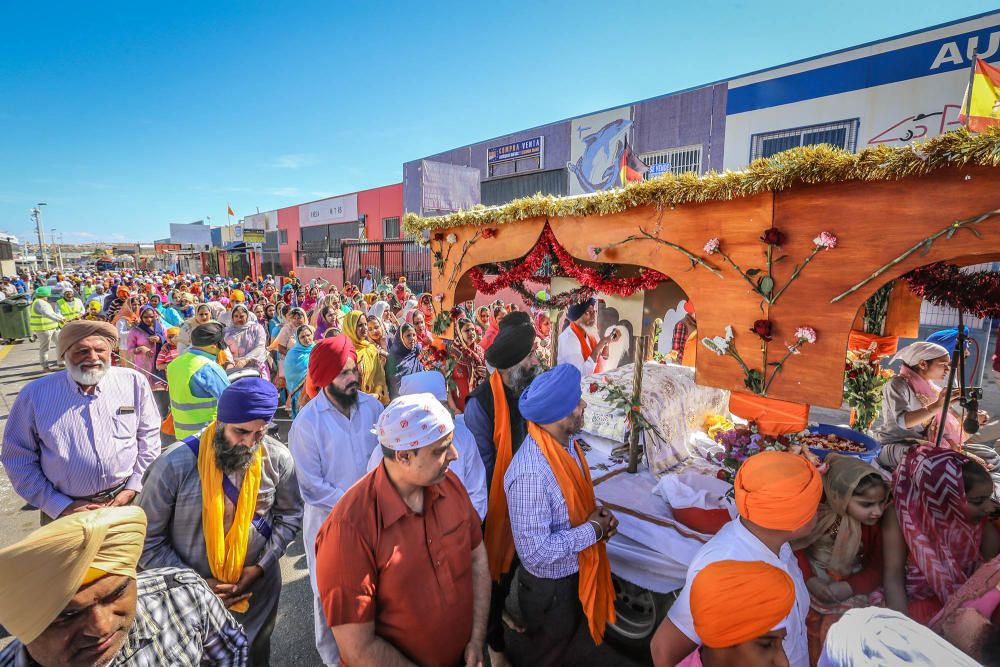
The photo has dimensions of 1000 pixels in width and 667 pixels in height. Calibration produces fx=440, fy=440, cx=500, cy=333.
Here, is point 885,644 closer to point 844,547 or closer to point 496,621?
point 844,547

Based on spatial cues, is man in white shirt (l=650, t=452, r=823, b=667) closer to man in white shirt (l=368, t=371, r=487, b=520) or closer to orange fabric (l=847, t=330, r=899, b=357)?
man in white shirt (l=368, t=371, r=487, b=520)

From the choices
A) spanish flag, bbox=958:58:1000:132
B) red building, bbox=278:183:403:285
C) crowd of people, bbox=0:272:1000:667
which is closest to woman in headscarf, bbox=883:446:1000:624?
crowd of people, bbox=0:272:1000:667

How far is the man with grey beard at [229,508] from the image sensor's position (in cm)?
200

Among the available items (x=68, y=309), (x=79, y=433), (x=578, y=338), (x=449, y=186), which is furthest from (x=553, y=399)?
(x=449, y=186)

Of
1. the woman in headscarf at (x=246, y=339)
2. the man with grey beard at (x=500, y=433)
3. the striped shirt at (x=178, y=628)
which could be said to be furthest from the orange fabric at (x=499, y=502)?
the woman in headscarf at (x=246, y=339)

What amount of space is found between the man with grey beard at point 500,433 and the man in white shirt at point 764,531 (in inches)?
45.7

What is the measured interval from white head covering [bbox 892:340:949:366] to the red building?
19086 mm

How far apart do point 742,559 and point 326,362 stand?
243cm

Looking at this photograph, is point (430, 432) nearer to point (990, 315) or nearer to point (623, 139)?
point (990, 315)

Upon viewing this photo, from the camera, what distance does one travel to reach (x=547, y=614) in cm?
236

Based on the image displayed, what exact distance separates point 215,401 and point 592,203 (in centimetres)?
348

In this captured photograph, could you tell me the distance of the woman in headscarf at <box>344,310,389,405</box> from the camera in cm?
488

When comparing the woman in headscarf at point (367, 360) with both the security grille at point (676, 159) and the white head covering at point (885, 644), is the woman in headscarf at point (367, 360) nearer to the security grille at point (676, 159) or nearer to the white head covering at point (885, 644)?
the white head covering at point (885, 644)

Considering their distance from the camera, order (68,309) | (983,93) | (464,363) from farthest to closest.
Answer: (68,309) < (464,363) < (983,93)
